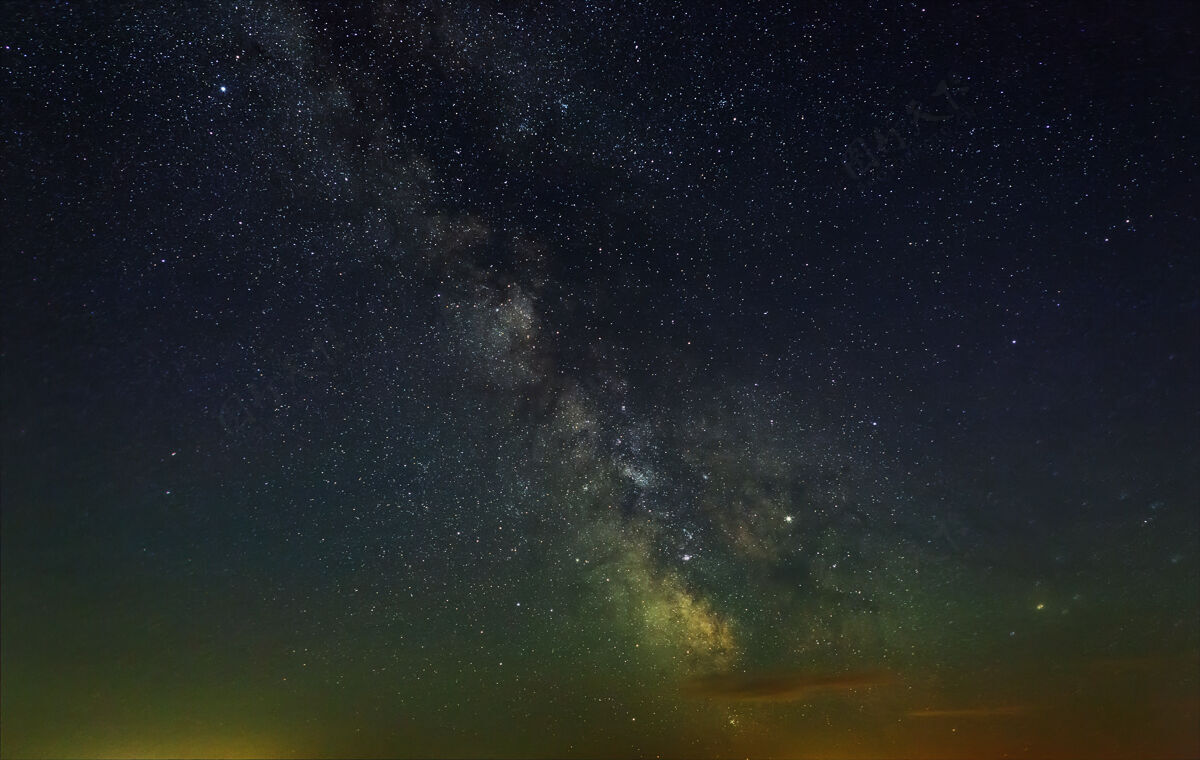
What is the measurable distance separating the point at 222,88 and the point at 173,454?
15.2 feet

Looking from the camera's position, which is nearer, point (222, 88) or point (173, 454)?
point (222, 88)

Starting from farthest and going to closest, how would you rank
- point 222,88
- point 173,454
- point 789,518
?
point 789,518, point 173,454, point 222,88

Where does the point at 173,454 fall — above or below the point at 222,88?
below

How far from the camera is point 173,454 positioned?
930 cm

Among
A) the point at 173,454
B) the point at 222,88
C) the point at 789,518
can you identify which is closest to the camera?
the point at 222,88

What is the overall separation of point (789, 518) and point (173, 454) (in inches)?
342

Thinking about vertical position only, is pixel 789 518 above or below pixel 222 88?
below

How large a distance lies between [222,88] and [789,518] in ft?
31.1

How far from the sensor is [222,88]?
8.23 meters

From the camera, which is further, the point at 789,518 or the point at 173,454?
the point at 789,518

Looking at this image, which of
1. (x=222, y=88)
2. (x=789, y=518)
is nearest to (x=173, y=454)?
(x=222, y=88)

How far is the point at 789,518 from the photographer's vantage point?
10828 millimetres

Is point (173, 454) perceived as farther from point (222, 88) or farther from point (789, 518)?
point (789, 518)
